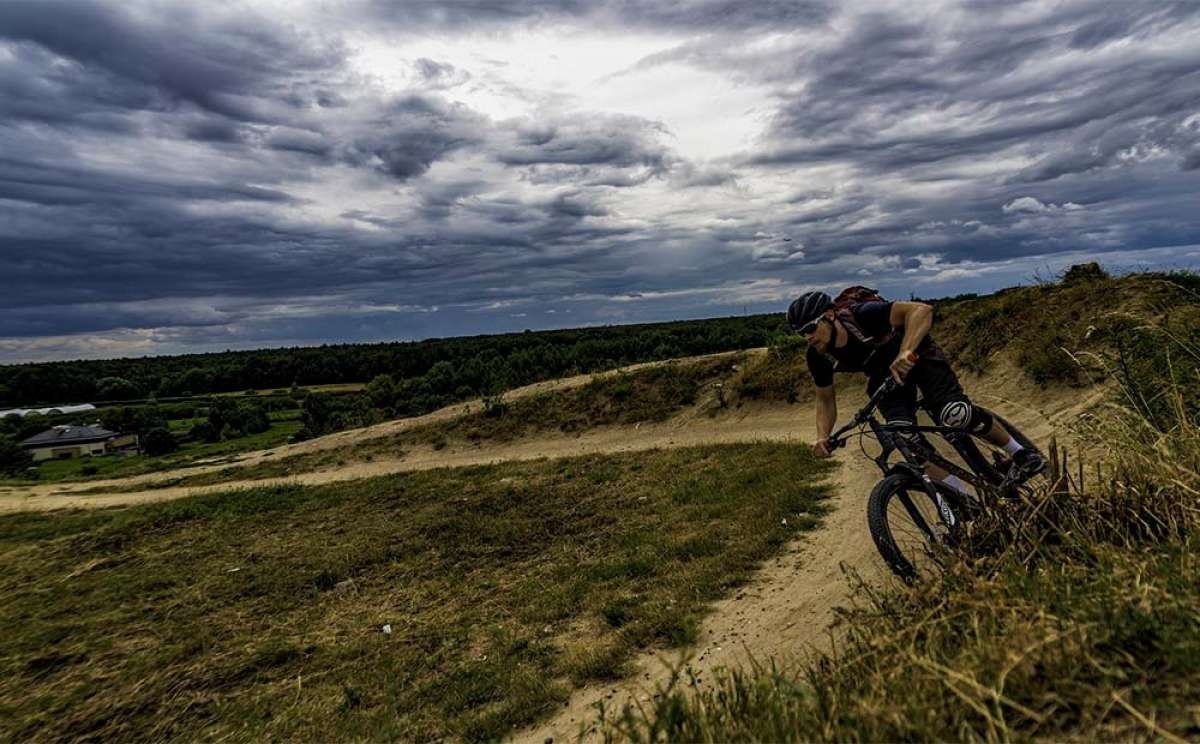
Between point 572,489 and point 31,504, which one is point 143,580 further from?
point 31,504

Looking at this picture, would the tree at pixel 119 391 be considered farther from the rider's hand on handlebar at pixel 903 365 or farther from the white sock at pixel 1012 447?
the white sock at pixel 1012 447

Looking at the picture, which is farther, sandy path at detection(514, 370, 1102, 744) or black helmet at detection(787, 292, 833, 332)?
black helmet at detection(787, 292, 833, 332)

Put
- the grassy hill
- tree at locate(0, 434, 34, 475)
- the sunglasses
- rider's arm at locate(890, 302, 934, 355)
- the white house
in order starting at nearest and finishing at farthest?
the grassy hill < rider's arm at locate(890, 302, 934, 355) < the sunglasses < tree at locate(0, 434, 34, 475) < the white house

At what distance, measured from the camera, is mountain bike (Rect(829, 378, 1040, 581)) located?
4.36m

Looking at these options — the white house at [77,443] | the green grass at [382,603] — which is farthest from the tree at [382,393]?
the white house at [77,443]

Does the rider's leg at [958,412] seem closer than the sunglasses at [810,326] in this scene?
Yes

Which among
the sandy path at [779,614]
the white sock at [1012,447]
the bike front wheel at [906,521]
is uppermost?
the white sock at [1012,447]

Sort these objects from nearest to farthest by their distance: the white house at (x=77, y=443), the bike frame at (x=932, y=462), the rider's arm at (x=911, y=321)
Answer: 1. the bike frame at (x=932, y=462)
2. the rider's arm at (x=911, y=321)
3. the white house at (x=77, y=443)

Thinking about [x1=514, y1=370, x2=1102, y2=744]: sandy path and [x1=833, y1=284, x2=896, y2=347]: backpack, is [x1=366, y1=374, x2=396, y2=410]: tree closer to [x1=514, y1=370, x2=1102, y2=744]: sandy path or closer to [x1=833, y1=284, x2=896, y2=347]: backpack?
[x1=514, y1=370, x2=1102, y2=744]: sandy path

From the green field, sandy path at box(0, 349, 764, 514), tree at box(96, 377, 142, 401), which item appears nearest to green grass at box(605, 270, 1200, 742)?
sandy path at box(0, 349, 764, 514)

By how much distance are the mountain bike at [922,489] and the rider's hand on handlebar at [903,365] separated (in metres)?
0.23

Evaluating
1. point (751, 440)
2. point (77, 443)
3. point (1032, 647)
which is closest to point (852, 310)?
point (1032, 647)

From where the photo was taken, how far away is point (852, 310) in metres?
5.62

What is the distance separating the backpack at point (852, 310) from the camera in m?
5.53
